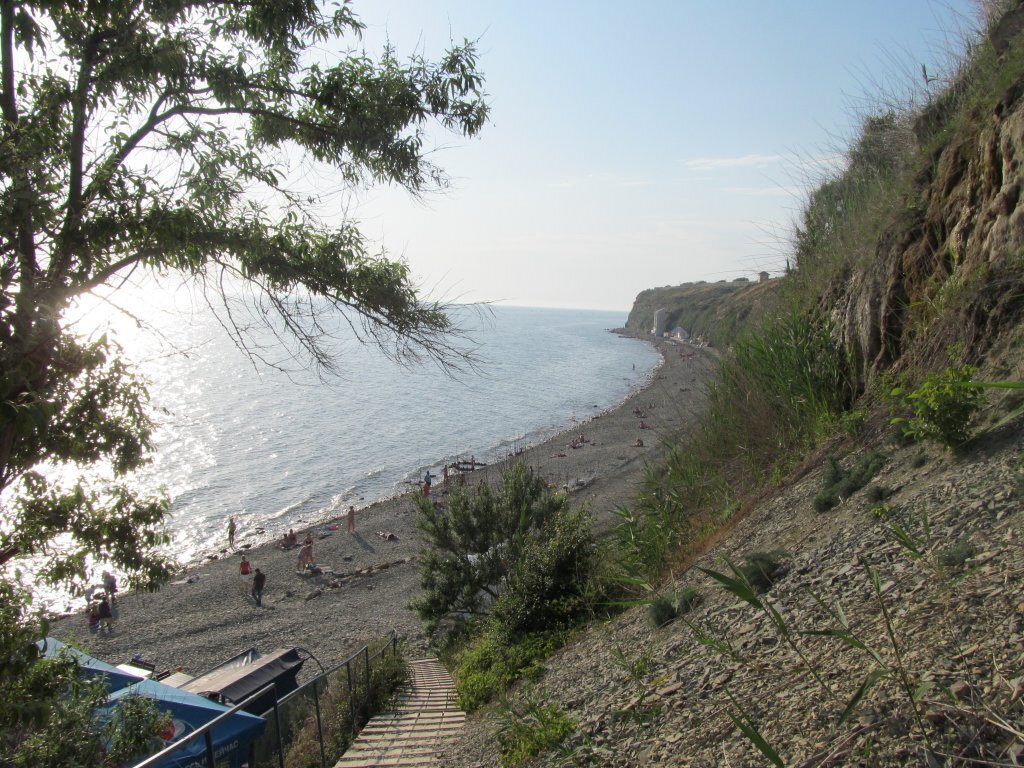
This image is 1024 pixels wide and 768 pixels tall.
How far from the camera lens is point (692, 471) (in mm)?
10633

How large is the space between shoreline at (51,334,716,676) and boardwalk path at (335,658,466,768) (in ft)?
16.5

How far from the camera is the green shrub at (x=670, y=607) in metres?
6.52

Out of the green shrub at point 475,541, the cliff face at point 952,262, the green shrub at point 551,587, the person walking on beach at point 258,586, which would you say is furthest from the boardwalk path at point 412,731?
the person walking on beach at point 258,586

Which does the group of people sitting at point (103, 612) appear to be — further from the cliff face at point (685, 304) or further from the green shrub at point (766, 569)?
the cliff face at point (685, 304)

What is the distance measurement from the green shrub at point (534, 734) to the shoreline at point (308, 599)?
6870 millimetres

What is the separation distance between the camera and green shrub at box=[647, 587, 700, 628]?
652 cm

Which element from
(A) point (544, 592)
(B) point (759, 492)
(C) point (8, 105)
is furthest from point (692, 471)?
(C) point (8, 105)

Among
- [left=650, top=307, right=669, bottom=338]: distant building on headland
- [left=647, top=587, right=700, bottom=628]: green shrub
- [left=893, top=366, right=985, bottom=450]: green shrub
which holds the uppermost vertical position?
[left=650, top=307, right=669, bottom=338]: distant building on headland

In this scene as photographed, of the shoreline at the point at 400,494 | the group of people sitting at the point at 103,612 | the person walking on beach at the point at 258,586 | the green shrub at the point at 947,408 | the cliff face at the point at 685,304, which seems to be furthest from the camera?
the cliff face at the point at 685,304

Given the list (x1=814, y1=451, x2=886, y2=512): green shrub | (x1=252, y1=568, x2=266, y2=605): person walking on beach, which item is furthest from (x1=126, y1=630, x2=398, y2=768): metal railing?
(x1=252, y1=568, x2=266, y2=605): person walking on beach

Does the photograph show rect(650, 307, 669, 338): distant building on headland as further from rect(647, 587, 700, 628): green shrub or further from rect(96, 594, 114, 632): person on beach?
rect(647, 587, 700, 628): green shrub

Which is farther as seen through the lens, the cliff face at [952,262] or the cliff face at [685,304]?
the cliff face at [685,304]

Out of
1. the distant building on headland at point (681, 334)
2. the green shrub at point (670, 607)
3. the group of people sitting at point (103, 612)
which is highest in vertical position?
the distant building on headland at point (681, 334)

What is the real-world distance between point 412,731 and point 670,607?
5.09m
